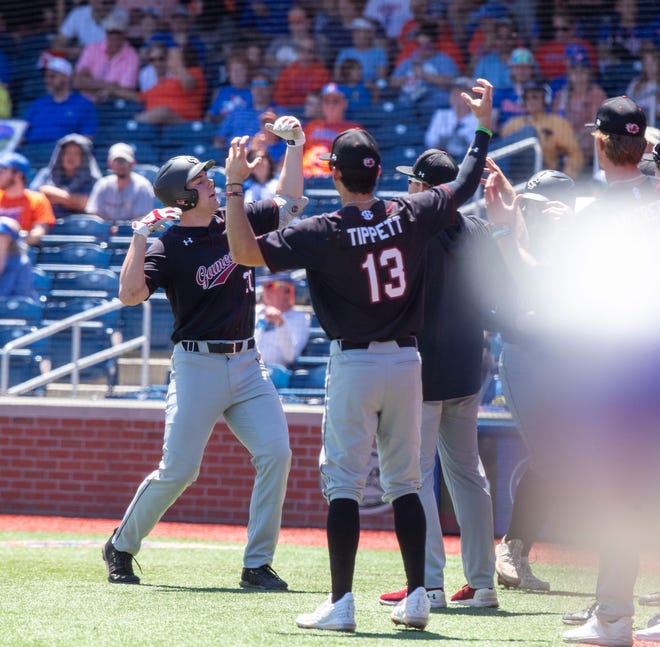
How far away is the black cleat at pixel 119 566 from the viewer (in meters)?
5.62

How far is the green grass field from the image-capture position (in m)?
4.19

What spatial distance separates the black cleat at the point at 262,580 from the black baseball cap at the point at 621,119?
2.60 m

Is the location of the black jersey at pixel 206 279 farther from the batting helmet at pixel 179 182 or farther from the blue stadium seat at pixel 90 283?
the blue stadium seat at pixel 90 283

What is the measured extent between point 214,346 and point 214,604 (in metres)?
1.28

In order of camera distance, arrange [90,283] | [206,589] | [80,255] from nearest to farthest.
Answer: [206,589], [90,283], [80,255]

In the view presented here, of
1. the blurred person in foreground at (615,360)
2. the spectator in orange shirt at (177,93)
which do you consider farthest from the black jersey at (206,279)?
the spectator in orange shirt at (177,93)

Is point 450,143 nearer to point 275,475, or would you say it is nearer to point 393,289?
point 275,475

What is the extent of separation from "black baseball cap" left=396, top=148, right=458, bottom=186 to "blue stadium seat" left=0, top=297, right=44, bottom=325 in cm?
576

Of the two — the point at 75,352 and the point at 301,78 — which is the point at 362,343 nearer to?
the point at 75,352

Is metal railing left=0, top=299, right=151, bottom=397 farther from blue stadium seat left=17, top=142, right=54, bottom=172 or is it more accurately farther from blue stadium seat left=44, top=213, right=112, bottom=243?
blue stadium seat left=17, top=142, right=54, bottom=172

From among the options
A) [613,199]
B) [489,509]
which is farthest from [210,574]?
[613,199]

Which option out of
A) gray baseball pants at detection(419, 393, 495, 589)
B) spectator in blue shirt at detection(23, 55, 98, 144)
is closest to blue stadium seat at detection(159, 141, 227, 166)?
spectator in blue shirt at detection(23, 55, 98, 144)

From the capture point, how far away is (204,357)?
5676 mm

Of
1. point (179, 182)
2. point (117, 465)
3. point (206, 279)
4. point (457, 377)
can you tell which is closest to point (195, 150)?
point (117, 465)
